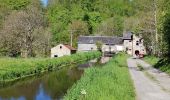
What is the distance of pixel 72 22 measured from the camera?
142 meters

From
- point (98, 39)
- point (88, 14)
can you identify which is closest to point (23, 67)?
point (98, 39)

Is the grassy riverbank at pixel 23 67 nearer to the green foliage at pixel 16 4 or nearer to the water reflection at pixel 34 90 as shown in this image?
the water reflection at pixel 34 90

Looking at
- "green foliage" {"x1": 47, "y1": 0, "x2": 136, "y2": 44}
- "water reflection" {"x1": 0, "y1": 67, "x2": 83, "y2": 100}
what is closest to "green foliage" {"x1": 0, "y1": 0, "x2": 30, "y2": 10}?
"green foliage" {"x1": 47, "y1": 0, "x2": 136, "y2": 44}

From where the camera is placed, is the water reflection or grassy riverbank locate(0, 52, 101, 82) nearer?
the water reflection

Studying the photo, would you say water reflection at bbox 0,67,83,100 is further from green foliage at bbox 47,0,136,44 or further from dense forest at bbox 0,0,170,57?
green foliage at bbox 47,0,136,44

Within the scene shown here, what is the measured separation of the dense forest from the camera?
64.6 metres

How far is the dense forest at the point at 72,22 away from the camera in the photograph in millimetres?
64625

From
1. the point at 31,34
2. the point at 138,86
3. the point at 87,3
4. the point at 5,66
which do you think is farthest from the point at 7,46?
the point at 87,3

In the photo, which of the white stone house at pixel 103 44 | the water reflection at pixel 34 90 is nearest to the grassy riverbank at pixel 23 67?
the water reflection at pixel 34 90

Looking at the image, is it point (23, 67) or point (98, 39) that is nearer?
point (23, 67)

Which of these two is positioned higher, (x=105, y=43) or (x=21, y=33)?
(x=21, y=33)

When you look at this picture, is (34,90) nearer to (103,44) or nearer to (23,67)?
(23,67)

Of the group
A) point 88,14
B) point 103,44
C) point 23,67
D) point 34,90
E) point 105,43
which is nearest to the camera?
point 34,90

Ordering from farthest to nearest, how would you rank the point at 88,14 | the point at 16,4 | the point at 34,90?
the point at 88,14 < the point at 16,4 < the point at 34,90
